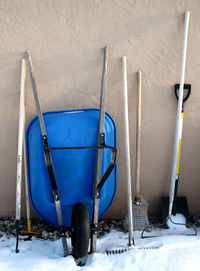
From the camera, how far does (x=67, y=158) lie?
1.86m

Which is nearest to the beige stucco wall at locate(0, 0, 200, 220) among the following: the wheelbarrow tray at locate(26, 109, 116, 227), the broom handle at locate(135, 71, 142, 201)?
the broom handle at locate(135, 71, 142, 201)

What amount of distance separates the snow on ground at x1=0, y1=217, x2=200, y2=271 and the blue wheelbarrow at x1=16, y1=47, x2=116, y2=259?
186 millimetres

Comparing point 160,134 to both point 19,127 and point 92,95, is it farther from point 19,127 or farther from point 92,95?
point 19,127

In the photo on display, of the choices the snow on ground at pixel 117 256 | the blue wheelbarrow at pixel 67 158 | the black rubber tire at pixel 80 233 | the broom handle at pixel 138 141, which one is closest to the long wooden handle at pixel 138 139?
the broom handle at pixel 138 141

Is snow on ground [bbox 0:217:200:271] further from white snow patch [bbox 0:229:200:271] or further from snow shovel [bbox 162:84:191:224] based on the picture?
snow shovel [bbox 162:84:191:224]

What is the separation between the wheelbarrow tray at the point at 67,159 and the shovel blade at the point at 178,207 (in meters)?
0.52

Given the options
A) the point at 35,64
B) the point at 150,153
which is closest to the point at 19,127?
the point at 35,64

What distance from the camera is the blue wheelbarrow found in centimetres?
177

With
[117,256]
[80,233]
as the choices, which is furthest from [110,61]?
[117,256]

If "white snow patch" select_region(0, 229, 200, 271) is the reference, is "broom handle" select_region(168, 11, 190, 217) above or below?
above

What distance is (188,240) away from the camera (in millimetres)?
1854

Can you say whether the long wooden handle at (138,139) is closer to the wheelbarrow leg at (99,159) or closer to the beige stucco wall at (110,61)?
the beige stucco wall at (110,61)

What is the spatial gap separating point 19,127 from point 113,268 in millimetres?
1073

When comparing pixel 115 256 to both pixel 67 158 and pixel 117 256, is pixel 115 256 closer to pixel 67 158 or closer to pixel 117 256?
pixel 117 256
